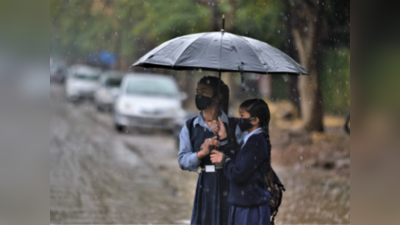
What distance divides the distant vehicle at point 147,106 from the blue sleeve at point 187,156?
1151 cm

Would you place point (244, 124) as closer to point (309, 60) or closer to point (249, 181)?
point (249, 181)

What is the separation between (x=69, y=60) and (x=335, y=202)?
5806 centimetres

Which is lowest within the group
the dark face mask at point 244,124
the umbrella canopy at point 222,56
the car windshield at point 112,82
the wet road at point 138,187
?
the wet road at point 138,187

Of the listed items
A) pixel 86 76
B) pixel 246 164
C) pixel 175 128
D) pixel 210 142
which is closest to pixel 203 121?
pixel 210 142

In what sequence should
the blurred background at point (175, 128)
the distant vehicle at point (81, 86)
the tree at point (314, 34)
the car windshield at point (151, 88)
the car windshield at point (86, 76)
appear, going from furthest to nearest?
the car windshield at point (86, 76) < the distant vehicle at point (81, 86) < the car windshield at point (151, 88) < the tree at point (314, 34) < the blurred background at point (175, 128)

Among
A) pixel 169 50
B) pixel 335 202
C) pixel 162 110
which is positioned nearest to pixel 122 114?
pixel 162 110

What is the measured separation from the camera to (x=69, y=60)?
63875mm

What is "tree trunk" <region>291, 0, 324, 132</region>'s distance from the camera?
590 inches

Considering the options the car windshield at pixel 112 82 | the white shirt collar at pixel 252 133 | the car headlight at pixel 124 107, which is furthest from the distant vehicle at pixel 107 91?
the white shirt collar at pixel 252 133

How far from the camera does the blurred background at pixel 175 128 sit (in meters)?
8.93

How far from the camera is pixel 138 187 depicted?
10.2m

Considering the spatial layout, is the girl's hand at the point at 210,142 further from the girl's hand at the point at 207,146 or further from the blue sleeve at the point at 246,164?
the blue sleeve at the point at 246,164

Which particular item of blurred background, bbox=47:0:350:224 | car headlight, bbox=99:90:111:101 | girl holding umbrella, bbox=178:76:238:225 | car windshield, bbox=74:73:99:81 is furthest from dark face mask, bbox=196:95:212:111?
car windshield, bbox=74:73:99:81

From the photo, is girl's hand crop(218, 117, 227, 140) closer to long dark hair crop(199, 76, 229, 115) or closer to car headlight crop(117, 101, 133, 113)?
long dark hair crop(199, 76, 229, 115)
